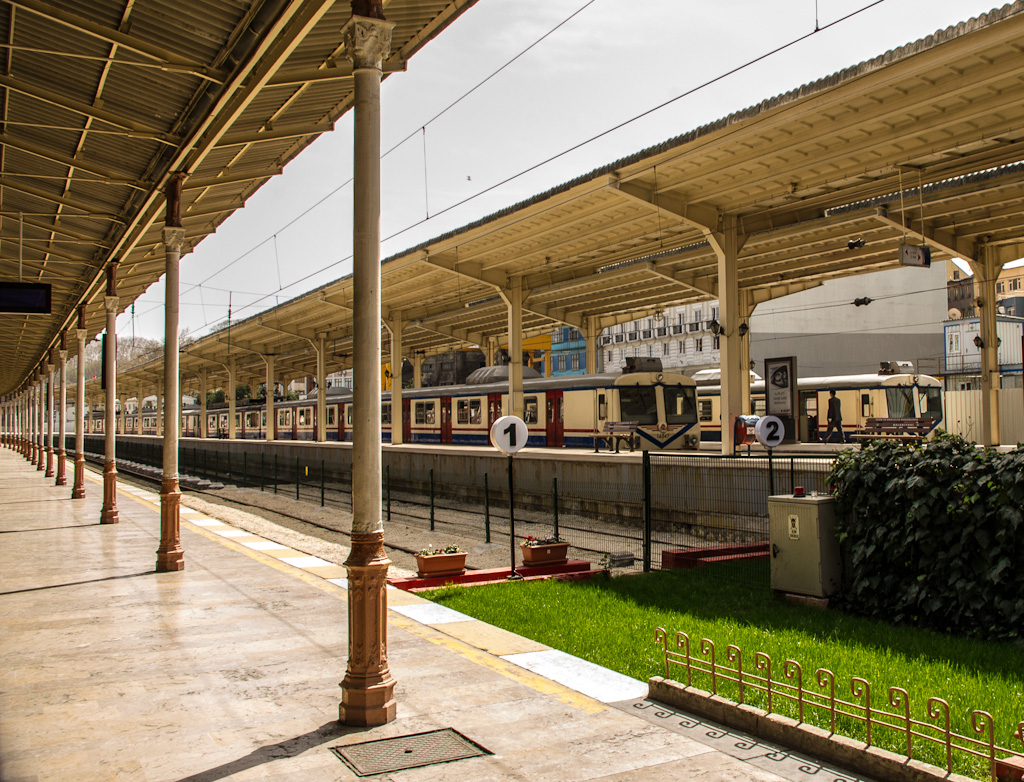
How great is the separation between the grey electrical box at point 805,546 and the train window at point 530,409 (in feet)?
73.1

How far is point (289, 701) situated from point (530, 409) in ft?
85.7

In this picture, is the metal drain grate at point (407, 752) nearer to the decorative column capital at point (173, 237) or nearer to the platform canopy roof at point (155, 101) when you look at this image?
the platform canopy roof at point (155, 101)

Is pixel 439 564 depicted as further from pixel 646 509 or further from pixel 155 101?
pixel 155 101

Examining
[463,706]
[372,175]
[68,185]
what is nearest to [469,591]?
[463,706]

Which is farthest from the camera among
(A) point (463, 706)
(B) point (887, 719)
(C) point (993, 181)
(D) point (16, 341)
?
(D) point (16, 341)

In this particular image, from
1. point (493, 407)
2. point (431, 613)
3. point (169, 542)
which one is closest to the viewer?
point (431, 613)

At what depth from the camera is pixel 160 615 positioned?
30.1ft

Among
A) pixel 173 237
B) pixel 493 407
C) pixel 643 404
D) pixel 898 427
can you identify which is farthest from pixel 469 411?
pixel 173 237

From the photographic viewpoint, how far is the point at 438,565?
38.9 ft

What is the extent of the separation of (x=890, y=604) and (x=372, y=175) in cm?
668

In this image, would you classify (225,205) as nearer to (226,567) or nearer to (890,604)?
(226,567)

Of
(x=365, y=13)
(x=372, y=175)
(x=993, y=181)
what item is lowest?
(x=372, y=175)

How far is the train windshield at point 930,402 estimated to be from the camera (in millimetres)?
29266

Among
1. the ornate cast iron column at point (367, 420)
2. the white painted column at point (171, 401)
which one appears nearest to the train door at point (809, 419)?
the white painted column at point (171, 401)
